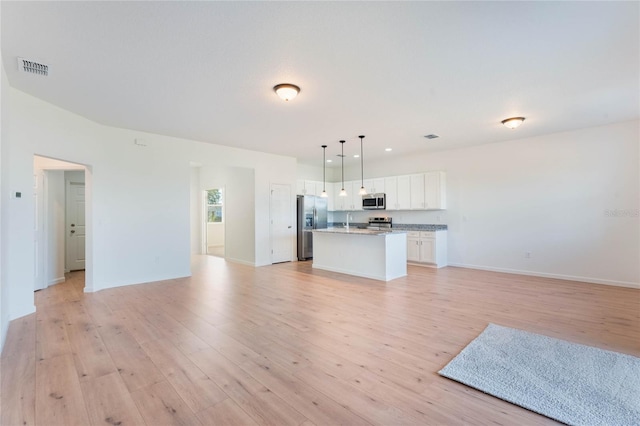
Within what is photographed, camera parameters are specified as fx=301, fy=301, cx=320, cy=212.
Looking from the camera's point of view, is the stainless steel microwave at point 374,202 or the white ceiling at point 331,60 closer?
the white ceiling at point 331,60

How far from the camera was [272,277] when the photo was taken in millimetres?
5992

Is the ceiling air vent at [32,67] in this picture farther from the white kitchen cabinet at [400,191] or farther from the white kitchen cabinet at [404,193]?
the white kitchen cabinet at [404,193]

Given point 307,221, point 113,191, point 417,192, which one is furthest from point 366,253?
point 113,191

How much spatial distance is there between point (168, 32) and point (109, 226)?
3900 mm

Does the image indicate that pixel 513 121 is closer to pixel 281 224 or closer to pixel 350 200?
pixel 350 200

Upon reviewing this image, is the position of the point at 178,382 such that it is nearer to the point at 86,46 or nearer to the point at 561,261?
the point at 86,46

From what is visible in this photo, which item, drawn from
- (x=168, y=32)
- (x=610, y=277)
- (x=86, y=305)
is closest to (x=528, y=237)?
(x=610, y=277)

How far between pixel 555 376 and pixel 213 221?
984cm

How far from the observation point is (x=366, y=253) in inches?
233

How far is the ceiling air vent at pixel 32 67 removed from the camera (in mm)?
2939

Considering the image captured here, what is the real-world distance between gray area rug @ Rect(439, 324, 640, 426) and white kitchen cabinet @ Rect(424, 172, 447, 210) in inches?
173

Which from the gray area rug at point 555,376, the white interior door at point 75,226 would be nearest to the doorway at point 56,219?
the white interior door at point 75,226

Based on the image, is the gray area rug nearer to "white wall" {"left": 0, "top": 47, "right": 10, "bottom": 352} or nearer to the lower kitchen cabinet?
the lower kitchen cabinet

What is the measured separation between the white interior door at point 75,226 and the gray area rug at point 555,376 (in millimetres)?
7762
